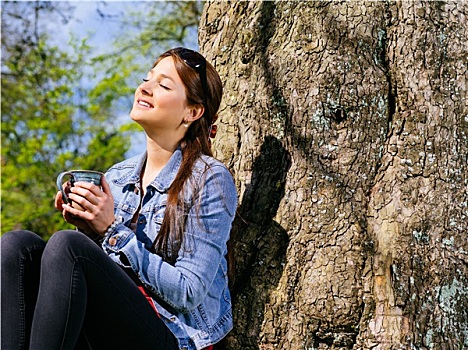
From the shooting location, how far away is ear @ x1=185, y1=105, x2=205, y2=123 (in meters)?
2.78

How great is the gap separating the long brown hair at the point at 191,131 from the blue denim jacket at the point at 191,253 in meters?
0.04

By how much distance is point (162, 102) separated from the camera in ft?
8.89

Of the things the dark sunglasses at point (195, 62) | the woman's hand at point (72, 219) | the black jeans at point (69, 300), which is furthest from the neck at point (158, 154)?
the black jeans at point (69, 300)

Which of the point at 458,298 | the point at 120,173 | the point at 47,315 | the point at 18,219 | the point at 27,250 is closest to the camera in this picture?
the point at 47,315

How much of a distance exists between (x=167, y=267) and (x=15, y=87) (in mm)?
8456

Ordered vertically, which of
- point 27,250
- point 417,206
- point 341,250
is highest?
point 417,206

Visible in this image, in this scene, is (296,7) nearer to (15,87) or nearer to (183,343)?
(183,343)

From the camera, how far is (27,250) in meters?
2.35

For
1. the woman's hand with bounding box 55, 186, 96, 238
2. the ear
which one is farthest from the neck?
the woman's hand with bounding box 55, 186, 96, 238

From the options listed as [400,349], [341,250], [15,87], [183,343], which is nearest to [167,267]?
[183,343]

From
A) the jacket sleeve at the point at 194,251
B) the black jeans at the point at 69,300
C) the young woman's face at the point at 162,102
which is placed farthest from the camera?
the young woman's face at the point at 162,102

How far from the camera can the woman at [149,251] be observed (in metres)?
2.21

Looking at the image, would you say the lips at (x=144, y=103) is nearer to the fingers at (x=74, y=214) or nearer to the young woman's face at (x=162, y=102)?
the young woman's face at (x=162, y=102)

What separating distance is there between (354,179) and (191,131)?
2.27 ft
